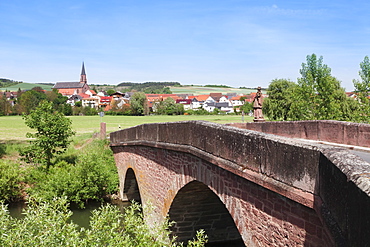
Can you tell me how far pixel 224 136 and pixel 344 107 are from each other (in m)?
27.5

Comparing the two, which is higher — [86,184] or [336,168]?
[336,168]

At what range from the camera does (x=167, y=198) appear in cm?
952

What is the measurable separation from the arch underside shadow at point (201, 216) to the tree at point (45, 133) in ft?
33.7

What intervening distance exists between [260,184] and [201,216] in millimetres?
6066

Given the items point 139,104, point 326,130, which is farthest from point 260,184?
point 139,104

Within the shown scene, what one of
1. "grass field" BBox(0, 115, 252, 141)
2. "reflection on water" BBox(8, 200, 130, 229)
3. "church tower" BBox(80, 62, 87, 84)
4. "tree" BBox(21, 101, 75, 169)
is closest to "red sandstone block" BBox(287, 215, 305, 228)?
"reflection on water" BBox(8, 200, 130, 229)

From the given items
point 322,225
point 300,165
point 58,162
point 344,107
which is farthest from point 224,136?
point 344,107

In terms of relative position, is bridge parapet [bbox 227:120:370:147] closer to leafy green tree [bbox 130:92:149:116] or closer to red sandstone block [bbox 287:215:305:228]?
red sandstone block [bbox 287:215:305:228]

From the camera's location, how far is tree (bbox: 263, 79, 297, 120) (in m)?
39.8

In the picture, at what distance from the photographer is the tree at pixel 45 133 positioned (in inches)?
707

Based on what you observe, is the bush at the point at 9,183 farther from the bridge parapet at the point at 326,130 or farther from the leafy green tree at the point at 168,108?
the leafy green tree at the point at 168,108

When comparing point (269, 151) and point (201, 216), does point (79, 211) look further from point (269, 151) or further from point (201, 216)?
point (269, 151)

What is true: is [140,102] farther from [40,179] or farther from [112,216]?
[112,216]

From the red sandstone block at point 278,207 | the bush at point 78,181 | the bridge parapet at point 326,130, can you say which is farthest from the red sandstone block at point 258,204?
the bush at point 78,181
